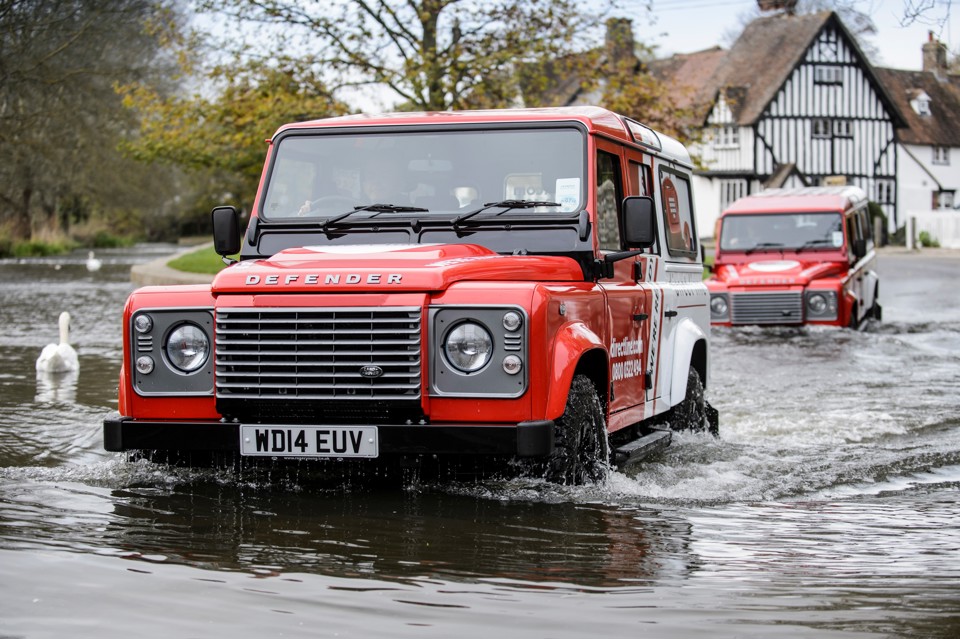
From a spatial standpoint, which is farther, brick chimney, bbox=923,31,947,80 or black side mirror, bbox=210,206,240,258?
brick chimney, bbox=923,31,947,80

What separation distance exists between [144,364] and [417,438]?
59.6 inches

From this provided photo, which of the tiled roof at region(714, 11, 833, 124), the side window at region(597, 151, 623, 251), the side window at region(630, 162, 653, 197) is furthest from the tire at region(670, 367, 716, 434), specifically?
the tiled roof at region(714, 11, 833, 124)

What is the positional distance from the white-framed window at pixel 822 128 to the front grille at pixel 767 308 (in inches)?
1678

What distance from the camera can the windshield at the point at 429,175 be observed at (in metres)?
7.87

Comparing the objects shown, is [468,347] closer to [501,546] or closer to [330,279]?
[330,279]

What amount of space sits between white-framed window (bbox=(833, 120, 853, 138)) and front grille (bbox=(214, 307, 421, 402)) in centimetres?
5821

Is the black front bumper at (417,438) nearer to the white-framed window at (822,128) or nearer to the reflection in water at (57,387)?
the reflection in water at (57,387)

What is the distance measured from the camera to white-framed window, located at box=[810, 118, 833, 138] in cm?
6191

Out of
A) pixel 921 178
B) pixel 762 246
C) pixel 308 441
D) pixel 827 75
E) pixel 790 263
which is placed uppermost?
pixel 827 75

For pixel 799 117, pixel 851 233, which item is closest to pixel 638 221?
pixel 851 233

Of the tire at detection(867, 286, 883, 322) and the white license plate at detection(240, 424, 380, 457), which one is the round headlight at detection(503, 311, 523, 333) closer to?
the white license plate at detection(240, 424, 380, 457)

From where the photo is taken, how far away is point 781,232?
22.0m

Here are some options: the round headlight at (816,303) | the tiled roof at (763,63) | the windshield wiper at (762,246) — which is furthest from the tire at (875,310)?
the tiled roof at (763,63)

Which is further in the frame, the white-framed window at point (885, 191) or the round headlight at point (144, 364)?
the white-framed window at point (885, 191)
